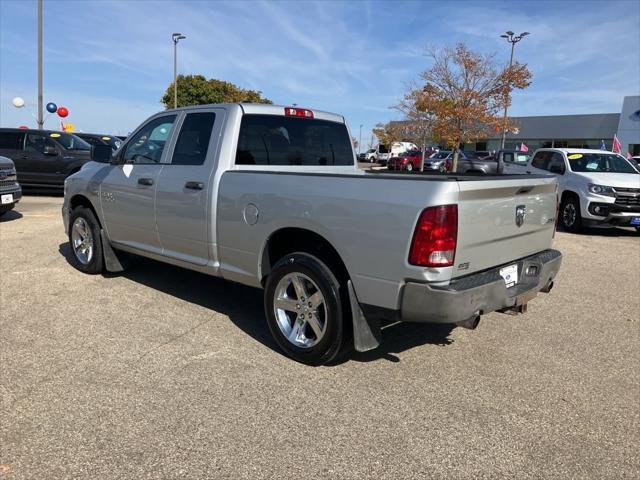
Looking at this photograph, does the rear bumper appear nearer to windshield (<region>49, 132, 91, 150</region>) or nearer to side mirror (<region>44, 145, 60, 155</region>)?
side mirror (<region>44, 145, 60, 155</region>)

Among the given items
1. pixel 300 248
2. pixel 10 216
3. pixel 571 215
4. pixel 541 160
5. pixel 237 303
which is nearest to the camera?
pixel 300 248

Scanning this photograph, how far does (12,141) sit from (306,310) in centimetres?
1372

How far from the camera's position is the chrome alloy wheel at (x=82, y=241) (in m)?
6.06

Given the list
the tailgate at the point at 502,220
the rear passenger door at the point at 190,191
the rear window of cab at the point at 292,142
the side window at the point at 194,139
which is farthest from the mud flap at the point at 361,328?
the side window at the point at 194,139

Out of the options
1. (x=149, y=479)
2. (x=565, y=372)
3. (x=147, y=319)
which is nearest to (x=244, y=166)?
(x=147, y=319)

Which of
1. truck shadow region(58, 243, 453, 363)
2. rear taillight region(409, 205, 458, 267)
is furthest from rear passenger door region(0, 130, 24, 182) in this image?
rear taillight region(409, 205, 458, 267)

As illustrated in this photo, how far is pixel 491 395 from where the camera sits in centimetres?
346

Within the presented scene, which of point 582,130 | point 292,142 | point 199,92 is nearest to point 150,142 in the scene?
point 292,142

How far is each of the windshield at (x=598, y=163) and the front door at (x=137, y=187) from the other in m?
9.41

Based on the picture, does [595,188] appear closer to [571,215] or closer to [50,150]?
[571,215]

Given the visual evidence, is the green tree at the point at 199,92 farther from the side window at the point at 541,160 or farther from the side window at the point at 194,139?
the side window at the point at 194,139

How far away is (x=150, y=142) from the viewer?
17.2ft

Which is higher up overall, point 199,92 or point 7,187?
point 199,92

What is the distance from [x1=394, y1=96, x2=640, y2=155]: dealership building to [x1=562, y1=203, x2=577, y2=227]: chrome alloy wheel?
1345 inches
